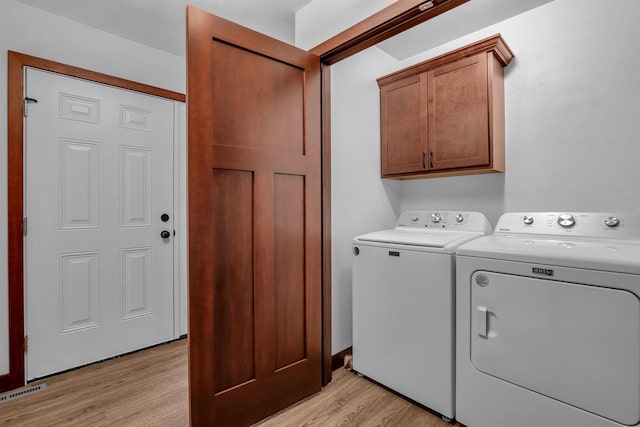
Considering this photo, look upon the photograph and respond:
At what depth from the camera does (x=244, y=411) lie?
60.9 inches

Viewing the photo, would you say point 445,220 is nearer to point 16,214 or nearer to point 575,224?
point 575,224

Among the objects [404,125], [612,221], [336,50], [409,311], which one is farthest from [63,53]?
[612,221]

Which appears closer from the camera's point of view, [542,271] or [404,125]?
[542,271]

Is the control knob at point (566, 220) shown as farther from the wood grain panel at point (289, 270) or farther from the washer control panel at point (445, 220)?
the wood grain panel at point (289, 270)

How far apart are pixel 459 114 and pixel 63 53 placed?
2.72m

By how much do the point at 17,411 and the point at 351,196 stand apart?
234cm

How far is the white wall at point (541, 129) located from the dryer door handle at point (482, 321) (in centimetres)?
95

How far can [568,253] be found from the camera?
1.27 m

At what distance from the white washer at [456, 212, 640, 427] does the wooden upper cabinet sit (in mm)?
727

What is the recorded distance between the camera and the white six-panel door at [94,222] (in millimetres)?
2039

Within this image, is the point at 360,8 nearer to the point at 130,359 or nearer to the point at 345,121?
the point at 345,121

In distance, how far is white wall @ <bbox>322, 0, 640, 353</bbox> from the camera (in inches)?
69.9

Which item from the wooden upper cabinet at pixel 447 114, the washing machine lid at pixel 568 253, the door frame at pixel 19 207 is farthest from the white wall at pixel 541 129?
the washing machine lid at pixel 568 253

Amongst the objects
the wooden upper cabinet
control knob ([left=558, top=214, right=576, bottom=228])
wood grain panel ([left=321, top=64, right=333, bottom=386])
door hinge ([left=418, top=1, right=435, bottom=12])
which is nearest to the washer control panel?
the wooden upper cabinet
